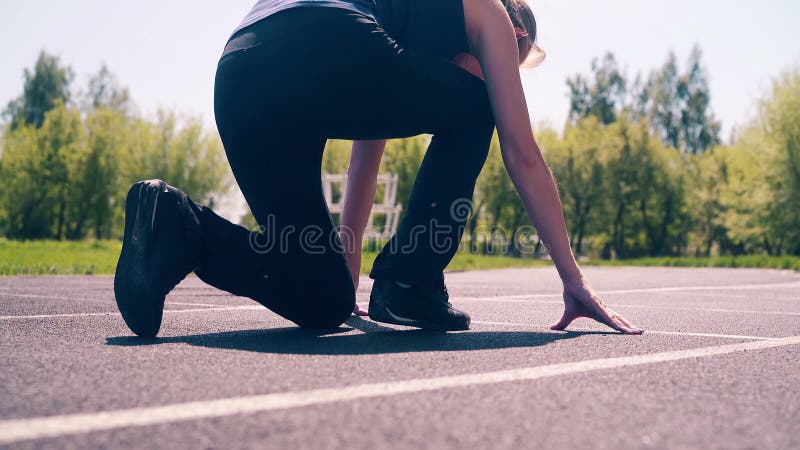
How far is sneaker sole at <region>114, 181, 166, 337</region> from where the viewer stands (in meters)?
2.47

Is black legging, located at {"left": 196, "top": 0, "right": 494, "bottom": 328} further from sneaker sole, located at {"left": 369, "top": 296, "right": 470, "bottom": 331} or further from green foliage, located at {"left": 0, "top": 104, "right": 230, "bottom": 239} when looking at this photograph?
green foliage, located at {"left": 0, "top": 104, "right": 230, "bottom": 239}

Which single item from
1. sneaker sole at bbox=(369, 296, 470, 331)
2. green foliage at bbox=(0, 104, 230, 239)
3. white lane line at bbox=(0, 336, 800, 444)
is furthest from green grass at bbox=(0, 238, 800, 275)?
green foliage at bbox=(0, 104, 230, 239)

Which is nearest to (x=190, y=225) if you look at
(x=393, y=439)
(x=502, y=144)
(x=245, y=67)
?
(x=245, y=67)

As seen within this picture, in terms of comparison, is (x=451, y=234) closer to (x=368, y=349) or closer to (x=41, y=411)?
(x=368, y=349)

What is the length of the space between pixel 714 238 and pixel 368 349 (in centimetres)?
5138

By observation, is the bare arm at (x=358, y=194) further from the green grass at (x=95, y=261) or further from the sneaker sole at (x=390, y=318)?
the green grass at (x=95, y=261)

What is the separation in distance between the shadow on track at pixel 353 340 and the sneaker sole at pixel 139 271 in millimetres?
70

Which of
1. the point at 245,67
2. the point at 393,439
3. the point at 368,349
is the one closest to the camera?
the point at 393,439

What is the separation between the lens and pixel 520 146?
9.20 ft

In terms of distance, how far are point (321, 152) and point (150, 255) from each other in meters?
0.70

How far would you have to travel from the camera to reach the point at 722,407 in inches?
60.3

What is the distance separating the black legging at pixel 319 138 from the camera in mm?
2539

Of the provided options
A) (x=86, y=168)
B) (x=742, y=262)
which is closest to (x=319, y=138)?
(x=742, y=262)

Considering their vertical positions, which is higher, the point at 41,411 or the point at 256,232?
the point at 256,232
